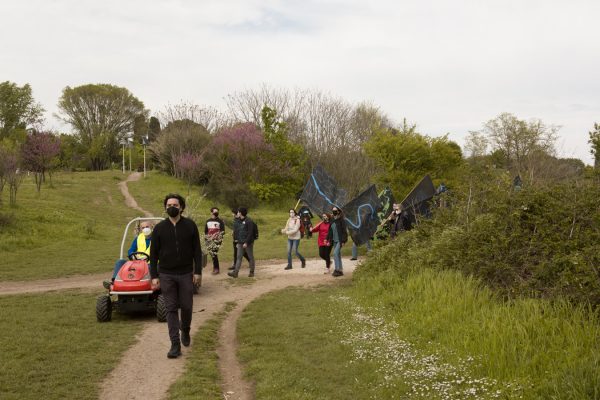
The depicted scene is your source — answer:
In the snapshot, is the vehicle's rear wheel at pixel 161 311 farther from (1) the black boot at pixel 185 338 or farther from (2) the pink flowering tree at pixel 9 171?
(2) the pink flowering tree at pixel 9 171

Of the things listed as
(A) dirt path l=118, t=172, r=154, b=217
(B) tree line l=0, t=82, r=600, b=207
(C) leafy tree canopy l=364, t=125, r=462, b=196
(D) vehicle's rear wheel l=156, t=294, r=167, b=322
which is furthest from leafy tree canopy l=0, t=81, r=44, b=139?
(D) vehicle's rear wheel l=156, t=294, r=167, b=322

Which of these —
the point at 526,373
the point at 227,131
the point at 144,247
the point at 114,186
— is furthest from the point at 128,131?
the point at 526,373

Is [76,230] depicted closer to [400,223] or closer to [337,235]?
[337,235]

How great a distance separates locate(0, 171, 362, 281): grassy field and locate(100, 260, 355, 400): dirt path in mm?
4077

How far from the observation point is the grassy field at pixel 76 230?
54.1ft

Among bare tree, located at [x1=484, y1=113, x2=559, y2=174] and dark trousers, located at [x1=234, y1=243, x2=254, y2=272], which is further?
bare tree, located at [x1=484, y1=113, x2=559, y2=174]

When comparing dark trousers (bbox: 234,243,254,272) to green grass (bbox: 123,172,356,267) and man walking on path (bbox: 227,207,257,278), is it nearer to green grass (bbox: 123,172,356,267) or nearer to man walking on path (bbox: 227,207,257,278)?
man walking on path (bbox: 227,207,257,278)

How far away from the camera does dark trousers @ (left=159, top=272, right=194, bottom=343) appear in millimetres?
6758

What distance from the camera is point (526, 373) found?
5.03 meters

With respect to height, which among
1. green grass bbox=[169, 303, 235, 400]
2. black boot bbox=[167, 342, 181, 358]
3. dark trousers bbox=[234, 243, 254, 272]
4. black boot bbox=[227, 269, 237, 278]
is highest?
dark trousers bbox=[234, 243, 254, 272]

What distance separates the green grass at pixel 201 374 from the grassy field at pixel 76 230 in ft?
25.1

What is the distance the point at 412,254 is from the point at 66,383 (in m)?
6.77

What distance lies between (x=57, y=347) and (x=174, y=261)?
6.62ft

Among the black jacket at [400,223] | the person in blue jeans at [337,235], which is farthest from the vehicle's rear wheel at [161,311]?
the black jacket at [400,223]
